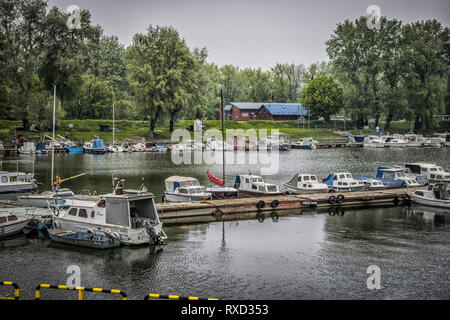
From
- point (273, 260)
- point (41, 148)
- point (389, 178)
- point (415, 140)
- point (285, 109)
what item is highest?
point (285, 109)

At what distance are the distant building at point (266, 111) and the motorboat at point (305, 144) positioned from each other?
2975 cm

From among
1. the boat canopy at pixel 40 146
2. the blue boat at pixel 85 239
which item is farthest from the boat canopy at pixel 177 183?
the boat canopy at pixel 40 146

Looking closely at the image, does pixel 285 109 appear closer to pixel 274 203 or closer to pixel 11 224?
pixel 274 203

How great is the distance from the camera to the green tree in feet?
464

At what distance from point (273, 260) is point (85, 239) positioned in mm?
12505

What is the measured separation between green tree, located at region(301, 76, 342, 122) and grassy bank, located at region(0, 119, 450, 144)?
632 centimetres

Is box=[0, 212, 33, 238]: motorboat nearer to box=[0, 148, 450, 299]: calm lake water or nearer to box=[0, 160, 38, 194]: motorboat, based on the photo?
box=[0, 148, 450, 299]: calm lake water

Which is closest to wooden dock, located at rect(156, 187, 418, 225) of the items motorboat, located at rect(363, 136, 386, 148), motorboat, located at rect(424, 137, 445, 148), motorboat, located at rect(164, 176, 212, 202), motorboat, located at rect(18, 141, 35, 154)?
motorboat, located at rect(164, 176, 212, 202)

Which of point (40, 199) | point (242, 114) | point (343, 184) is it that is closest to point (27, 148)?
point (40, 199)

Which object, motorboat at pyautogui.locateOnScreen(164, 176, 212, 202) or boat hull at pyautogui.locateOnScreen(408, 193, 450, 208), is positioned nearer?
motorboat at pyautogui.locateOnScreen(164, 176, 212, 202)

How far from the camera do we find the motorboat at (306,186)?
49.8m

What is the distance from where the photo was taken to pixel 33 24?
102000 mm

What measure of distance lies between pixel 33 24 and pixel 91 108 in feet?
107

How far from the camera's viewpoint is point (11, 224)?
109 feet
